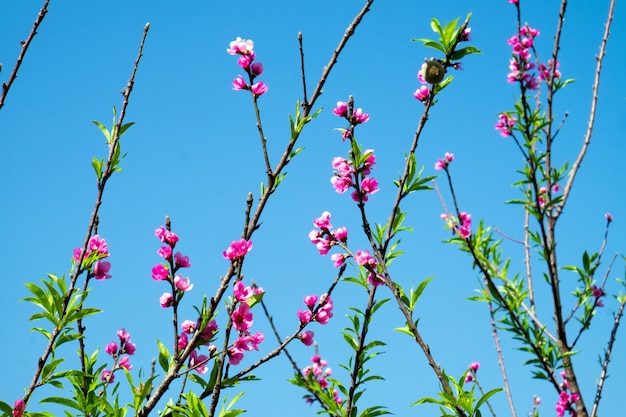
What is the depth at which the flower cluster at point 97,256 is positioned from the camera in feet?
6.86

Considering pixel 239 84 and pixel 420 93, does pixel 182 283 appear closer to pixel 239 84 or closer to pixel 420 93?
pixel 239 84

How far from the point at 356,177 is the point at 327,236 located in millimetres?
371

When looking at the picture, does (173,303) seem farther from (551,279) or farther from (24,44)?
(551,279)

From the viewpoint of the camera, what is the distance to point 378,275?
247cm

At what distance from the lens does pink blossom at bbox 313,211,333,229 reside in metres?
2.78

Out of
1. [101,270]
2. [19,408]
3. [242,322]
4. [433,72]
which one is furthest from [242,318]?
[433,72]

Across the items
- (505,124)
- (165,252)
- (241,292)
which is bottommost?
(241,292)

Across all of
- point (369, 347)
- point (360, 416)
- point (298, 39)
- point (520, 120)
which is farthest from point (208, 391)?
point (520, 120)

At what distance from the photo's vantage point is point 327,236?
2.81 meters

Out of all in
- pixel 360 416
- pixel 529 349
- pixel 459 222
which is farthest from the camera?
pixel 459 222

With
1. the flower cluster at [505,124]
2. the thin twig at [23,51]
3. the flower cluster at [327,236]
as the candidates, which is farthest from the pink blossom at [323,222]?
the flower cluster at [505,124]

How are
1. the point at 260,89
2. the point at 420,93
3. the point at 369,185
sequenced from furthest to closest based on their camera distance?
the point at 420,93 < the point at 369,185 < the point at 260,89

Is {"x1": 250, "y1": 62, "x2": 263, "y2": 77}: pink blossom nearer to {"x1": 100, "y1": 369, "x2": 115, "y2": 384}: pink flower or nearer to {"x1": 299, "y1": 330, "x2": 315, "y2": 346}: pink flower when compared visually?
{"x1": 299, "y1": 330, "x2": 315, "y2": 346}: pink flower

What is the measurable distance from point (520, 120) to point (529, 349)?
184 cm
